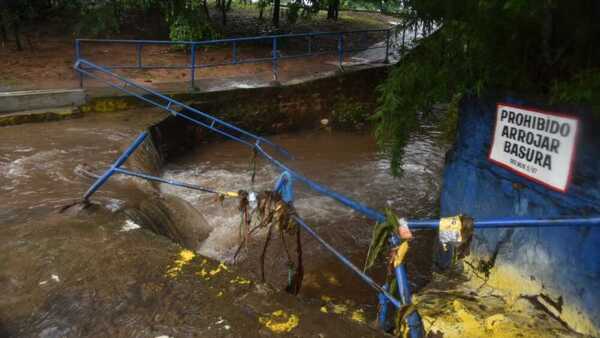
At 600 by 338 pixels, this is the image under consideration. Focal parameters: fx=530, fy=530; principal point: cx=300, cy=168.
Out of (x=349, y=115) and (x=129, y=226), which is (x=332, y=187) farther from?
(x=129, y=226)

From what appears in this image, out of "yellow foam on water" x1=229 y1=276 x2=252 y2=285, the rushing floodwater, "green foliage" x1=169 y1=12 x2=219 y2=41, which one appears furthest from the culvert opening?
"green foliage" x1=169 y1=12 x2=219 y2=41

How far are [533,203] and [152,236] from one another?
290 cm

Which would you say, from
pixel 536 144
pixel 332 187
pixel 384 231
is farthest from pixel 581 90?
pixel 332 187

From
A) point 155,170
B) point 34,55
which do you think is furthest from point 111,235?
point 34,55

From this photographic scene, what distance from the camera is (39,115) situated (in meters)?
7.93

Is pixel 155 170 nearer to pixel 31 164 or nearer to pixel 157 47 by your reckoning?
pixel 31 164

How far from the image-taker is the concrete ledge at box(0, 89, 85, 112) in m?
7.90

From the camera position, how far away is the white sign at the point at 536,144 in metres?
3.58

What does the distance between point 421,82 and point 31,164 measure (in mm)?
4465

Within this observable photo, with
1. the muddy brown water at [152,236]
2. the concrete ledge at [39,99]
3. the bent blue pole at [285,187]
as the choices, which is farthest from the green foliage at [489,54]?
the concrete ledge at [39,99]

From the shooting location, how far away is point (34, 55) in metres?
11.7

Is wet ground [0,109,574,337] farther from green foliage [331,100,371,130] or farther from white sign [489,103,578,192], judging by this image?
green foliage [331,100,371,130]

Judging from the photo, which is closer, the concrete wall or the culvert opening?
the culvert opening

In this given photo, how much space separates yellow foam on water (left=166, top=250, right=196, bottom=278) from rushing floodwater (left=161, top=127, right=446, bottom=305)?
1996 millimetres
